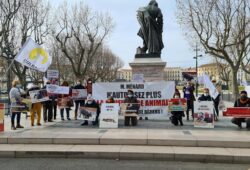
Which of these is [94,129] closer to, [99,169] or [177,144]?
[177,144]

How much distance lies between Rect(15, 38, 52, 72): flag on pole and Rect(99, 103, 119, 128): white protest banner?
3.01 meters

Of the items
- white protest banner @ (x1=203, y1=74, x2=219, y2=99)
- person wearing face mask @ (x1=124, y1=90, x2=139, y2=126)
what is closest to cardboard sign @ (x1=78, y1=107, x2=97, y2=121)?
person wearing face mask @ (x1=124, y1=90, x2=139, y2=126)

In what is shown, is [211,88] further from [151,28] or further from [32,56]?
[32,56]

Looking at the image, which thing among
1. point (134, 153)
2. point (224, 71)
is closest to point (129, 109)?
point (134, 153)

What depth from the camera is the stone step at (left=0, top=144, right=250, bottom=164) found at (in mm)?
9641

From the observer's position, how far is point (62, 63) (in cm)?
7194

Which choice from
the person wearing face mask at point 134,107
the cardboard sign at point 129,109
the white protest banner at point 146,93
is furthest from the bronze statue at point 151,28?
the cardboard sign at point 129,109

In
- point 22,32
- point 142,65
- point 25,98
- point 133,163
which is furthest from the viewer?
point 22,32

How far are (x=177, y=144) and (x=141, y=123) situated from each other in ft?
14.5

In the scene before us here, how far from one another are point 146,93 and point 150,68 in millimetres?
3860

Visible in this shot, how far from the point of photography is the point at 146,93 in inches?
621

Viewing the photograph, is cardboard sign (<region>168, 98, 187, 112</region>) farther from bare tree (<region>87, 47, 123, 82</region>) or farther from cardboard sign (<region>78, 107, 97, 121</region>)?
bare tree (<region>87, 47, 123, 82</region>)

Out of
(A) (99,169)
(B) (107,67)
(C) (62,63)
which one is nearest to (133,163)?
(A) (99,169)

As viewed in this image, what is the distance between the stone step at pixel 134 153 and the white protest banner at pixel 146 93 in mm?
4859
